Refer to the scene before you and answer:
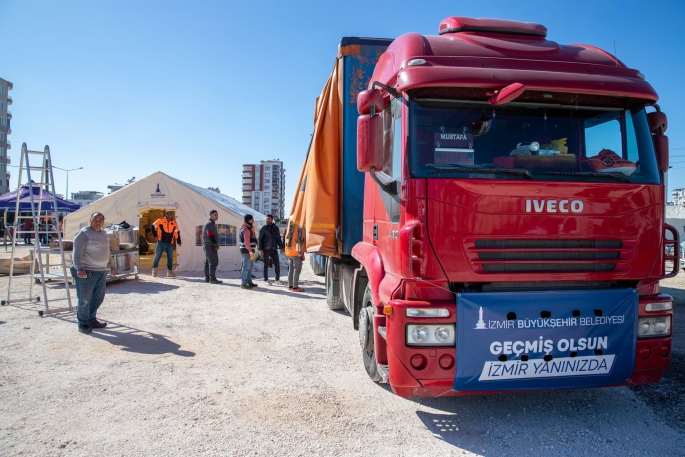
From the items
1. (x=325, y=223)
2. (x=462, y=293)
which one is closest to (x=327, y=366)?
(x=325, y=223)

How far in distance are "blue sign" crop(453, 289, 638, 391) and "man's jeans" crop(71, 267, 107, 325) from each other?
17.4ft

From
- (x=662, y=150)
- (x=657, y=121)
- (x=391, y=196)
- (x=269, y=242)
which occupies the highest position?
(x=657, y=121)

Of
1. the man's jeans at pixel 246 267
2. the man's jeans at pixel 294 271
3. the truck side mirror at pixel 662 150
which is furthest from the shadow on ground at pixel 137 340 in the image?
the truck side mirror at pixel 662 150

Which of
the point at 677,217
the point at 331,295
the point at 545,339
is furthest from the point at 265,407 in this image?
the point at 677,217

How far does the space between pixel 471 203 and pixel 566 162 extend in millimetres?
880

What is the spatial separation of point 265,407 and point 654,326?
10.3ft

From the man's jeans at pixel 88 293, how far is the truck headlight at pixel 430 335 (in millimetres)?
5014

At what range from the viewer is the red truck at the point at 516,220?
2.96 meters

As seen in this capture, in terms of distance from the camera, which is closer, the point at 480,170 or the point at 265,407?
the point at 480,170

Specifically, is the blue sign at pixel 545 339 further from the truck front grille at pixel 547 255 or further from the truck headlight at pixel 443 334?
the truck front grille at pixel 547 255

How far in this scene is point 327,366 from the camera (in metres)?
4.75

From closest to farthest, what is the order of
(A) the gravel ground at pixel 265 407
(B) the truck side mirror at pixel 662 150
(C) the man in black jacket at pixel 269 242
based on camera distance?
(A) the gravel ground at pixel 265 407
(B) the truck side mirror at pixel 662 150
(C) the man in black jacket at pixel 269 242

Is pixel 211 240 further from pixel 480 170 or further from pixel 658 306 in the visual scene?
pixel 658 306

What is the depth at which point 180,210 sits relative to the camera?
13.3 metres
